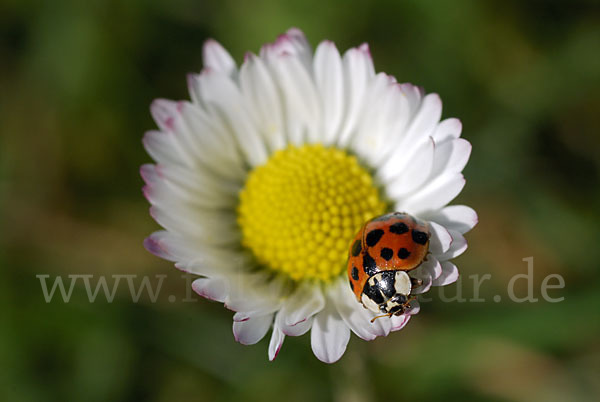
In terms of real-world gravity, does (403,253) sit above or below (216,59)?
below

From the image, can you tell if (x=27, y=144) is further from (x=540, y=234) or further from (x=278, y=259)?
(x=540, y=234)

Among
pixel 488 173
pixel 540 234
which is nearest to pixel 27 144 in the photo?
pixel 488 173

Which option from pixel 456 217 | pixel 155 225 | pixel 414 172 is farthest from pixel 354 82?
pixel 155 225

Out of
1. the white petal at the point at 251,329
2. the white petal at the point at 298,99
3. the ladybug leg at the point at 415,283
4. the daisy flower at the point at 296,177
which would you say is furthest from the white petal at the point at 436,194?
the white petal at the point at 251,329

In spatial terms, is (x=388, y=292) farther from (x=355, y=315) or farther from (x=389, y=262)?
(x=355, y=315)

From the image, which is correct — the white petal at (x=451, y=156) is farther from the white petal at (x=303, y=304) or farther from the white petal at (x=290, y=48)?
the white petal at (x=290, y=48)

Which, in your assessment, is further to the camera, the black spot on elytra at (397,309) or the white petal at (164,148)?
the white petal at (164,148)
